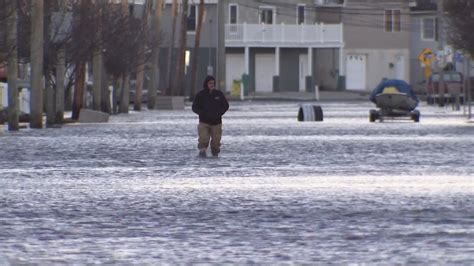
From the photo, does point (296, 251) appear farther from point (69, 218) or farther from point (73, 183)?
point (73, 183)

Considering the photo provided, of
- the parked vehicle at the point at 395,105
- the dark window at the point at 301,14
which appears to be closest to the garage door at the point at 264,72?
the dark window at the point at 301,14

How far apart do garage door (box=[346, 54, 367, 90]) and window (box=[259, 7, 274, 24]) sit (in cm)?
627

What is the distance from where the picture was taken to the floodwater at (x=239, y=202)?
1456 cm

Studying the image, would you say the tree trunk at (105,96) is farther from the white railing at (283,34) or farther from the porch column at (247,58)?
the white railing at (283,34)

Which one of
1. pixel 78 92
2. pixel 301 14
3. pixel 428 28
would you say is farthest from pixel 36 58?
pixel 428 28

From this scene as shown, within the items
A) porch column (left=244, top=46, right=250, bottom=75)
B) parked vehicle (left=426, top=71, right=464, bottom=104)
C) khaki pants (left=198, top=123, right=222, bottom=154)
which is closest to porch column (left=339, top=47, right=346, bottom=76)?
porch column (left=244, top=46, right=250, bottom=75)

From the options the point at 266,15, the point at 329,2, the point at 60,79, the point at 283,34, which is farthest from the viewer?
the point at 329,2

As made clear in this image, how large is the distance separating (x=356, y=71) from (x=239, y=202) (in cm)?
10443

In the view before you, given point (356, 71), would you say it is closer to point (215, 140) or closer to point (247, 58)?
point (247, 58)

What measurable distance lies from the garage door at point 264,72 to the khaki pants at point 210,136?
8605cm

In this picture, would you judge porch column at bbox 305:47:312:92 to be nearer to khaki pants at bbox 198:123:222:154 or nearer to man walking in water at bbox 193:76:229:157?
man walking in water at bbox 193:76:229:157

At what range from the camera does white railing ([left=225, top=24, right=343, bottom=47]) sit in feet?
387

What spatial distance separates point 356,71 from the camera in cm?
12444

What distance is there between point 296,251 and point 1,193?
8.63 m
